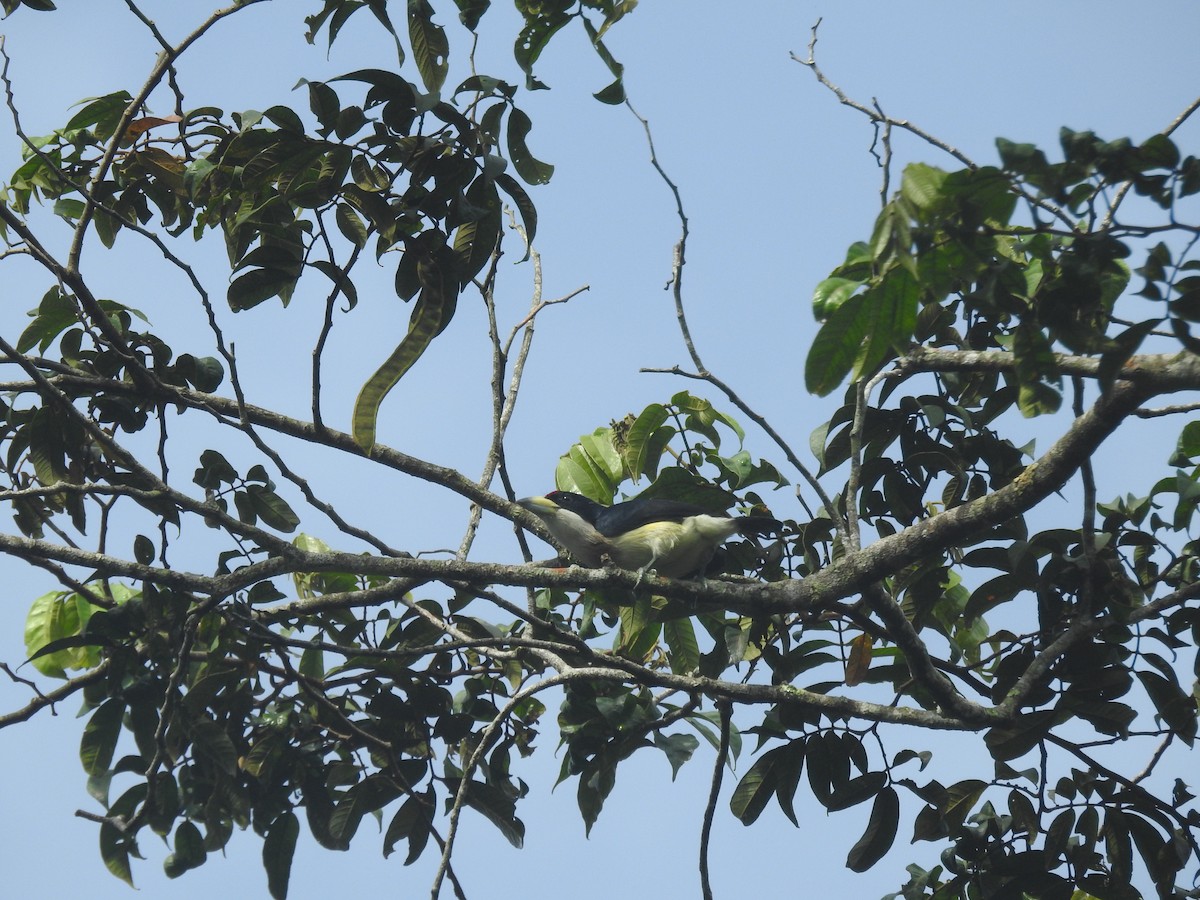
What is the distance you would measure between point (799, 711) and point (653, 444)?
123cm

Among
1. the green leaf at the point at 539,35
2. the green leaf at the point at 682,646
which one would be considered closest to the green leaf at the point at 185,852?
the green leaf at the point at 682,646

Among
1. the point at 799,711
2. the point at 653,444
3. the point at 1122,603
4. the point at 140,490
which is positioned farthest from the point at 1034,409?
the point at 140,490

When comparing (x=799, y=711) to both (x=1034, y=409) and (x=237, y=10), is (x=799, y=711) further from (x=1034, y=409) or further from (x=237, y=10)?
(x=237, y=10)

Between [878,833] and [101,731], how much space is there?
9.49 feet

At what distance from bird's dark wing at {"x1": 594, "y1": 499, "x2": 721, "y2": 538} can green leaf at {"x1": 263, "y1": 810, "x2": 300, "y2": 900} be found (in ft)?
5.88

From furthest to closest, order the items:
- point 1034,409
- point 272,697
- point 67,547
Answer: point 272,697 < point 67,547 < point 1034,409

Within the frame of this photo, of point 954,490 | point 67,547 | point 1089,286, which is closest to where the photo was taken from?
point 1089,286

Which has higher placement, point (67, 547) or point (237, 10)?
point (237, 10)

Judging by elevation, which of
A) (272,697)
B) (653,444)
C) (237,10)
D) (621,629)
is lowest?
(272,697)

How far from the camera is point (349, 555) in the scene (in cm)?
378

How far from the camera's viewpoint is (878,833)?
3.92m

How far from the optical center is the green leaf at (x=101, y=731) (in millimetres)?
4109

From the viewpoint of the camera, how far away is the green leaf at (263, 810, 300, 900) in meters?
4.38

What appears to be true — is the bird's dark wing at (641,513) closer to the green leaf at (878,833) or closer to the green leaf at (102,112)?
the green leaf at (878,833)
